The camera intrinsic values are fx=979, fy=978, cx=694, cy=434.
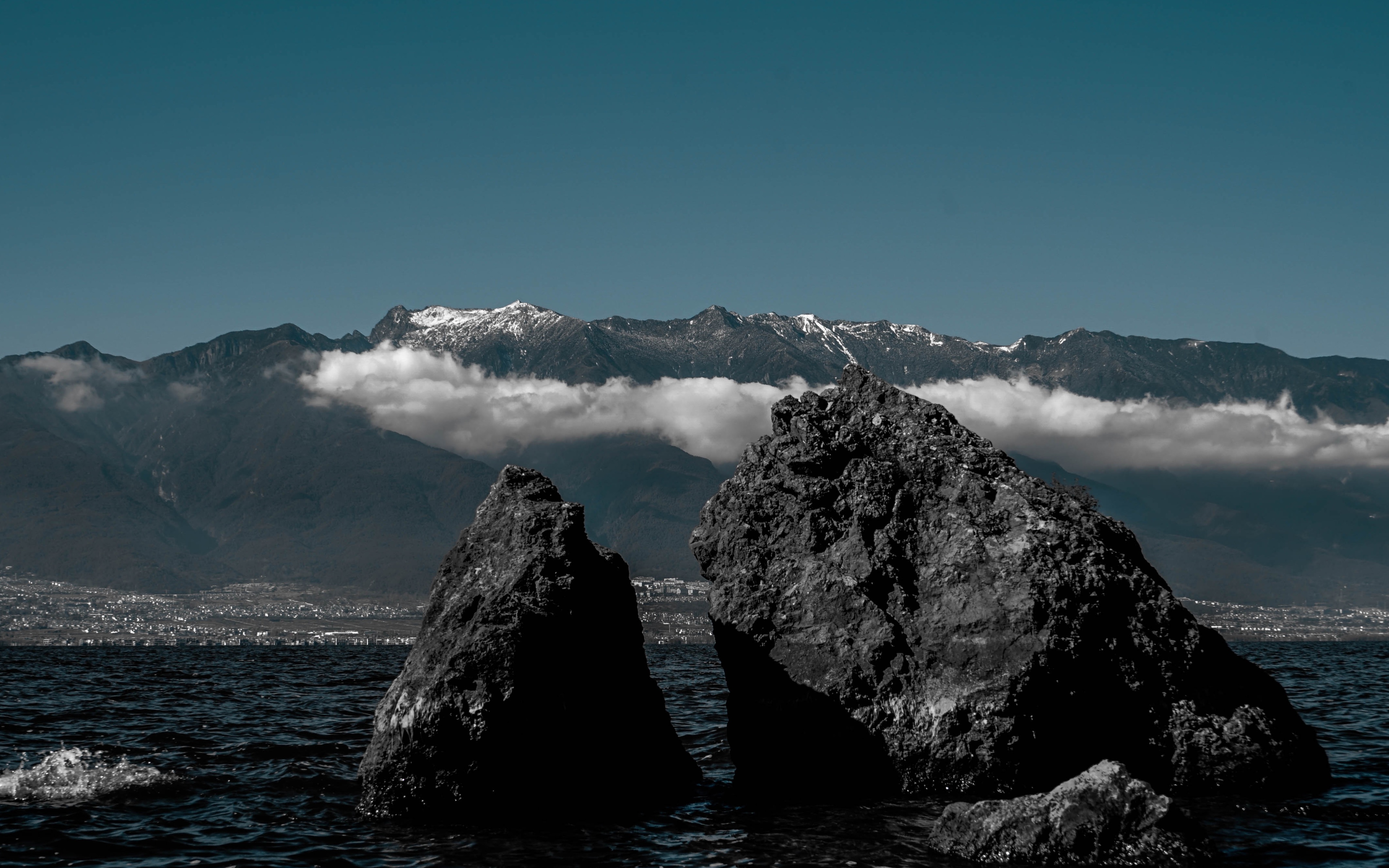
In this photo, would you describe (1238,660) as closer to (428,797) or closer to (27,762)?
(428,797)

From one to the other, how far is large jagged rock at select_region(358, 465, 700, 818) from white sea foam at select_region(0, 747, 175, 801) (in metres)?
5.17

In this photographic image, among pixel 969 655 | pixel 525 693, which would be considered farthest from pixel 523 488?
pixel 969 655

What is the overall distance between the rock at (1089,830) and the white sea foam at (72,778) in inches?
590

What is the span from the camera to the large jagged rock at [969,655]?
18.2 meters

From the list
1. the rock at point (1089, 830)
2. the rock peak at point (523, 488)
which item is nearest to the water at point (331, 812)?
the rock at point (1089, 830)

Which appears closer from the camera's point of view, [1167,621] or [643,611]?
[1167,621]

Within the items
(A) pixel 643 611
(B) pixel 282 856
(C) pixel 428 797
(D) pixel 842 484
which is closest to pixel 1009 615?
(D) pixel 842 484

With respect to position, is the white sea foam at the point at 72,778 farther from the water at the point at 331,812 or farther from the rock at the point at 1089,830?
the rock at the point at 1089,830

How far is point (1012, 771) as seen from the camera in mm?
17781

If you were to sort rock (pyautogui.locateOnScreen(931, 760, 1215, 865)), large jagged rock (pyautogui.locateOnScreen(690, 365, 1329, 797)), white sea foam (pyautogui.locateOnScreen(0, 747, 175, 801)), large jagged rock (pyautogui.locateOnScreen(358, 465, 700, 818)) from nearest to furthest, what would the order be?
1. rock (pyautogui.locateOnScreen(931, 760, 1215, 865))
2. large jagged rock (pyautogui.locateOnScreen(358, 465, 700, 818))
3. white sea foam (pyautogui.locateOnScreen(0, 747, 175, 801))
4. large jagged rock (pyautogui.locateOnScreen(690, 365, 1329, 797))

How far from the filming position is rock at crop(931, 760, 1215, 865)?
13.6 meters

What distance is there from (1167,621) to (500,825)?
13.1m

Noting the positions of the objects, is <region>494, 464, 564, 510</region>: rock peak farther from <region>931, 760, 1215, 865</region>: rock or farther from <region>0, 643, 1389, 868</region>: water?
<region>931, 760, 1215, 865</region>: rock

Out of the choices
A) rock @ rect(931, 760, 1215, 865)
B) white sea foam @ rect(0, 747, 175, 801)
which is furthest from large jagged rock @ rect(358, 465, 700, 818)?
rock @ rect(931, 760, 1215, 865)
